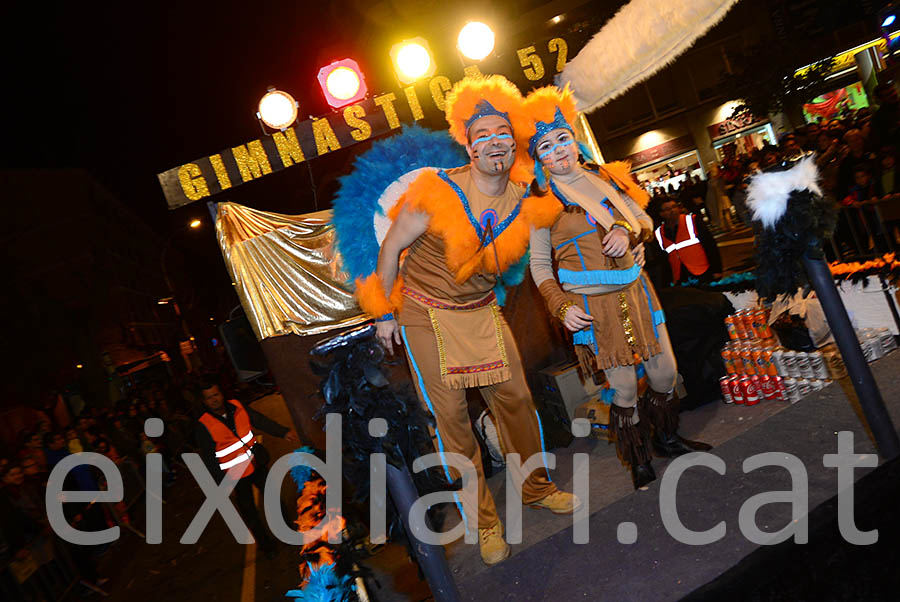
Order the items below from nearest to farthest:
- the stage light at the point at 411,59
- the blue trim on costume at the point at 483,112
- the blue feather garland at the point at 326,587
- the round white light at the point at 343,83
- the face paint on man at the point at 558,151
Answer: the blue feather garland at the point at 326,587, the blue trim on costume at the point at 483,112, the face paint on man at the point at 558,151, the stage light at the point at 411,59, the round white light at the point at 343,83

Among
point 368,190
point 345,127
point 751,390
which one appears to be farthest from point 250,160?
point 751,390

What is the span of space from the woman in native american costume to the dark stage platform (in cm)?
42

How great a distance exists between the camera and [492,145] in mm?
3023

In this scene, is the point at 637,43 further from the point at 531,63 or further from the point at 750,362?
the point at 750,362

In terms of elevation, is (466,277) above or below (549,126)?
below

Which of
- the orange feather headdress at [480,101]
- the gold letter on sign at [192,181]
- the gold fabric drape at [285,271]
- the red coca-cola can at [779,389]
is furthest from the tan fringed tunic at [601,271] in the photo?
the gold letter on sign at [192,181]

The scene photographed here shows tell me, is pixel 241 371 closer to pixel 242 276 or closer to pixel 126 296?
pixel 242 276

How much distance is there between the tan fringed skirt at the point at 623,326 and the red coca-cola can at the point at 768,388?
4.58ft

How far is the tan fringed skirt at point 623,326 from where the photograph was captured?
3.28 metres

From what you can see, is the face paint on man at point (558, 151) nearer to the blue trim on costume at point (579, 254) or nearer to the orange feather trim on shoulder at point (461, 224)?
the orange feather trim on shoulder at point (461, 224)

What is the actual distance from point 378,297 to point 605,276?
122cm

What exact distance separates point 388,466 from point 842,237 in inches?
220

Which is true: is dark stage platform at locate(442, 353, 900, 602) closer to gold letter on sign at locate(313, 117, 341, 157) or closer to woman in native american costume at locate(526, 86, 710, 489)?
woman in native american costume at locate(526, 86, 710, 489)

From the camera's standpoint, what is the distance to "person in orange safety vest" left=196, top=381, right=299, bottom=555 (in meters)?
5.24
